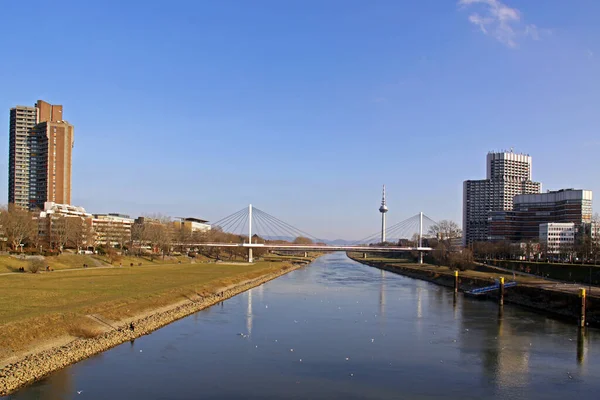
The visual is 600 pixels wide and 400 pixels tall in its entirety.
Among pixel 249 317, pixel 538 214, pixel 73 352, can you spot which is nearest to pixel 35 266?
pixel 249 317

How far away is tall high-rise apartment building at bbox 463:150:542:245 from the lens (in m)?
173

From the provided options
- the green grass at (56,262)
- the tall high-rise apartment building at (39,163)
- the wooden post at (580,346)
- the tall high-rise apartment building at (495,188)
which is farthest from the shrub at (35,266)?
the tall high-rise apartment building at (495,188)

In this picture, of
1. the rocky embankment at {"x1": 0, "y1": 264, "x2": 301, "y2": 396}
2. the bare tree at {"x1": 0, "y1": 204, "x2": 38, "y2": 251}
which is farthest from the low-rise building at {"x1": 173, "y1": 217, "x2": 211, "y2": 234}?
the rocky embankment at {"x1": 0, "y1": 264, "x2": 301, "y2": 396}

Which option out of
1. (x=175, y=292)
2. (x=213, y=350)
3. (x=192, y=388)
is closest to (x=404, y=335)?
(x=213, y=350)

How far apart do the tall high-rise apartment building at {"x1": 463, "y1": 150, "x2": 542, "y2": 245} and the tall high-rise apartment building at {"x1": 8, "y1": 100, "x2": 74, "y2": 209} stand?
120429 mm

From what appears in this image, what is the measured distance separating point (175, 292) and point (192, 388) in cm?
2177

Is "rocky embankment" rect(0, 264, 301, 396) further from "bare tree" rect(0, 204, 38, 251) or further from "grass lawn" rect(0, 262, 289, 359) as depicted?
"bare tree" rect(0, 204, 38, 251)

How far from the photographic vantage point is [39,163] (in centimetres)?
12156

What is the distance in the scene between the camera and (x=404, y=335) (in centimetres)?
2775

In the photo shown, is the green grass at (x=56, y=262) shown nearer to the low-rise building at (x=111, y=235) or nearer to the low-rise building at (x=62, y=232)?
the low-rise building at (x=62, y=232)

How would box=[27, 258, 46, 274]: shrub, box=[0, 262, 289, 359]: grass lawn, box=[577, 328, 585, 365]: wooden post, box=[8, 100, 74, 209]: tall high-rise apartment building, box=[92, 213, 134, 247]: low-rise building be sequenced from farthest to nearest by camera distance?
box=[8, 100, 74, 209]: tall high-rise apartment building < box=[92, 213, 134, 247]: low-rise building < box=[27, 258, 46, 274]: shrub < box=[577, 328, 585, 365]: wooden post < box=[0, 262, 289, 359]: grass lawn

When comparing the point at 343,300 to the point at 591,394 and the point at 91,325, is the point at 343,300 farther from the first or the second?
the point at 591,394

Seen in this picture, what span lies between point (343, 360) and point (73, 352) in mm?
11170

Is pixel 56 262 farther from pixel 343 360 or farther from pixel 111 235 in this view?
pixel 343 360
